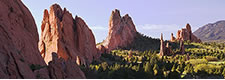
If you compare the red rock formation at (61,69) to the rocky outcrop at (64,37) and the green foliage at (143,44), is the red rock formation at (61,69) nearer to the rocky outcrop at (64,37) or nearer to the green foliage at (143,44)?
the rocky outcrop at (64,37)

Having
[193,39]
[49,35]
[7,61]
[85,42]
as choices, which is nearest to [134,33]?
[193,39]

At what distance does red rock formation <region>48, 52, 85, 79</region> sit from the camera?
951 inches

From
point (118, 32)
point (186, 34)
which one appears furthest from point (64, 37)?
point (186, 34)

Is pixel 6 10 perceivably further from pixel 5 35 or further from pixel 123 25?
pixel 123 25

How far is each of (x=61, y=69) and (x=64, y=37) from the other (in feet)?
116

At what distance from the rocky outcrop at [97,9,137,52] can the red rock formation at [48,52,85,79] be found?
9836 centimetres

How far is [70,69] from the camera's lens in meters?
26.5

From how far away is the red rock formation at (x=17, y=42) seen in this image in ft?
66.4

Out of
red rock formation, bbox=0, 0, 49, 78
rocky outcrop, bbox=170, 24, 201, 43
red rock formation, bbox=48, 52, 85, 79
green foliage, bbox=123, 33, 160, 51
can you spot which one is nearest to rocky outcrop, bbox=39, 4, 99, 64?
red rock formation, bbox=0, 0, 49, 78

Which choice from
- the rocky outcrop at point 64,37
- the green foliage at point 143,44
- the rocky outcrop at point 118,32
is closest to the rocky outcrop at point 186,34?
the green foliage at point 143,44

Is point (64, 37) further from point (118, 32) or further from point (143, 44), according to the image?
point (143, 44)

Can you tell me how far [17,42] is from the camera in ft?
88.9

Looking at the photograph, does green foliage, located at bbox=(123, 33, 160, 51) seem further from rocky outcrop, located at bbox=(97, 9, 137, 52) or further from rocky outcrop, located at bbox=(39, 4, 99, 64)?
rocky outcrop, located at bbox=(39, 4, 99, 64)

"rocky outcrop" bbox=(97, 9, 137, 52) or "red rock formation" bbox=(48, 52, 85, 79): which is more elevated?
"rocky outcrop" bbox=(97, 9, 137, 52)
